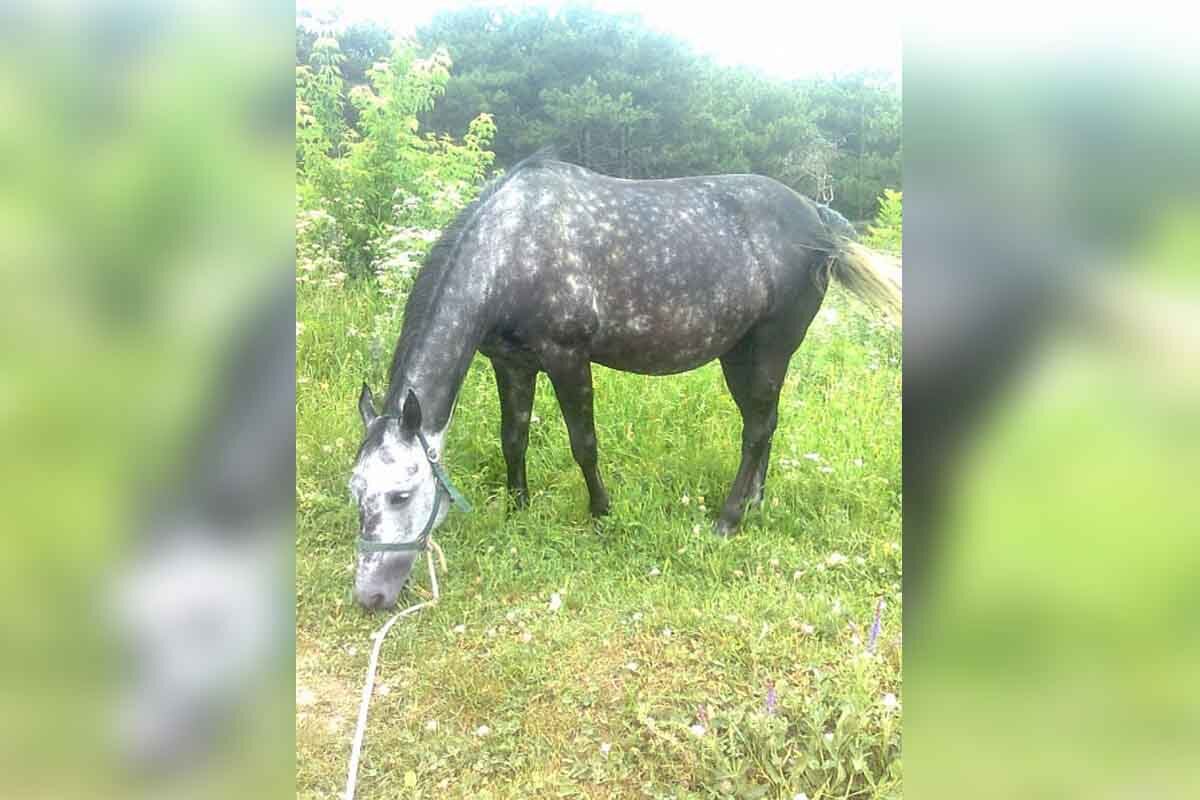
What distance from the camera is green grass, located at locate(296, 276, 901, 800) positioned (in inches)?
75.0

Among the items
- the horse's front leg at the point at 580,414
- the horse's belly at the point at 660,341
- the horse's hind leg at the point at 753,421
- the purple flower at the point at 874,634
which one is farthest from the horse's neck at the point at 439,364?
the purple flower at the point at 874,634

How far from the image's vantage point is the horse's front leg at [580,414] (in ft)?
7.20

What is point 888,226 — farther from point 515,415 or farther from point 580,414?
point 515,415

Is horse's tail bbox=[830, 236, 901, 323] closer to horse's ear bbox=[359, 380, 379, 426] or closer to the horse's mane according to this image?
the horse's mane

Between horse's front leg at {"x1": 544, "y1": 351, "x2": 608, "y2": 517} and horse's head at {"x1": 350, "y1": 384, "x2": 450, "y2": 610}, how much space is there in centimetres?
44

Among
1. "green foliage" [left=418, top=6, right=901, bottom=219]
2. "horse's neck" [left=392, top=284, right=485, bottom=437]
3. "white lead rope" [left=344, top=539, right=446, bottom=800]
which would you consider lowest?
"white lead rope" [left=344, top=539, right=446, bottom=800]

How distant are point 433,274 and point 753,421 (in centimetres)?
102

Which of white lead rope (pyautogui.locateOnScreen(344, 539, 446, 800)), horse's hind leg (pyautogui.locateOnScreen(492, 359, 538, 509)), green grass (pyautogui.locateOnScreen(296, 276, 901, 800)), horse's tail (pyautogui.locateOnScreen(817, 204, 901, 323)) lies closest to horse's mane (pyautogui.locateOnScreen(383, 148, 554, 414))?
green grass (pyautogui.locateOnScreen(296, 276, 901, 800))

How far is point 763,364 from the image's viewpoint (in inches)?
89.1
